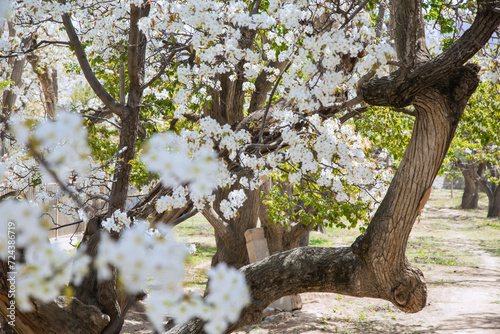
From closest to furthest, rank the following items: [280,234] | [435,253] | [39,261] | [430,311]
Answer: [39,261], [430,311], [280,234], [435,253]

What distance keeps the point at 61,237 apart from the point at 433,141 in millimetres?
10982

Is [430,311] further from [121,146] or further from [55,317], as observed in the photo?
[55,317]

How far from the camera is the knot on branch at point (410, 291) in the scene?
3303mm

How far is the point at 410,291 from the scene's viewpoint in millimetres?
3312

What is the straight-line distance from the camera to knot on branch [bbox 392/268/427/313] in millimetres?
3303

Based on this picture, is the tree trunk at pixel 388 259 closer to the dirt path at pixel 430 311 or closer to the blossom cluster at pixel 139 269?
the blossom cluster at pixel 139 269

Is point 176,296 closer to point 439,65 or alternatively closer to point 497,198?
point 439,65

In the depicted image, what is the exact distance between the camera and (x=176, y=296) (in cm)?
83

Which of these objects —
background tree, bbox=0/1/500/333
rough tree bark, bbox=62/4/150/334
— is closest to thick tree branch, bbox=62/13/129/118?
rough tree bark, bbox=62/4/150/334

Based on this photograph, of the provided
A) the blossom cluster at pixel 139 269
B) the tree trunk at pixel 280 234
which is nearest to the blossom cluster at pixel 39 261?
the blossom cluster at pixel 139 269

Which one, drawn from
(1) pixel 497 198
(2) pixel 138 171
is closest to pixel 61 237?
(2) pixel 138 171

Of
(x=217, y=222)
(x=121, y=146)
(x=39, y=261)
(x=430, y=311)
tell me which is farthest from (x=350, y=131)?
(x=430, y=311)

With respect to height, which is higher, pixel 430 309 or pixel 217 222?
pixel 217 222

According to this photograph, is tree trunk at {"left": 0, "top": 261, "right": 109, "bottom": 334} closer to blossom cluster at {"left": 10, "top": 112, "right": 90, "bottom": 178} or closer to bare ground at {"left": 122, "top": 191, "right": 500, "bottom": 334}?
bare ground at {"left": 122, "top": 191, "right": 500, "bottom": 334}
